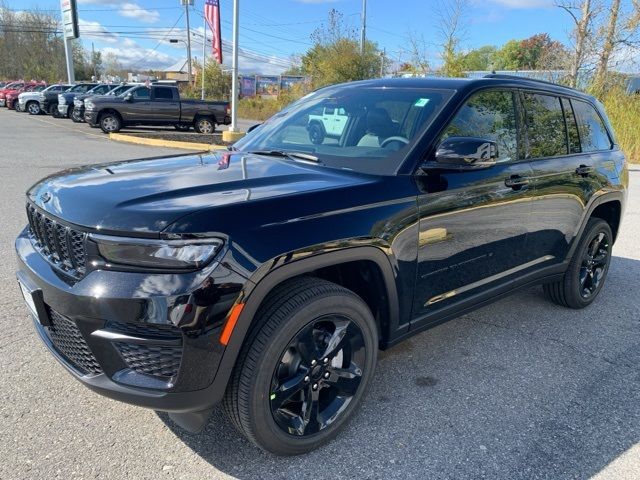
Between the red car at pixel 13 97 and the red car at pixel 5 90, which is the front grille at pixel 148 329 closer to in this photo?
the red car at pixel 13 97

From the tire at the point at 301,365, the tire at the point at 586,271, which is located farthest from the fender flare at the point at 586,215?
the tire at the point at 301,365

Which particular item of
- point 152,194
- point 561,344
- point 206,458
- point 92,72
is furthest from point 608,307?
point 92,72

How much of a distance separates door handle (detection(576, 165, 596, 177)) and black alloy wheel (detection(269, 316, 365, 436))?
97.7 inches

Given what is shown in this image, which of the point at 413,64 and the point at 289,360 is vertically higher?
the point at 413,64

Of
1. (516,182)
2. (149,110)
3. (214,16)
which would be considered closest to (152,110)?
(149,110)

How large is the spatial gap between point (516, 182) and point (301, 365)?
1.92 meters

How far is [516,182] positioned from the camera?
3.30m

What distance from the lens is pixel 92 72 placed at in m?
84.7

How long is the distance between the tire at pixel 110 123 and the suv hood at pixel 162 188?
1798 centimetres

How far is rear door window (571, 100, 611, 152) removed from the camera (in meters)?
4.15

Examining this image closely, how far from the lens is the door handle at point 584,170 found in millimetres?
3916

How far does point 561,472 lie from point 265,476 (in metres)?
1.40

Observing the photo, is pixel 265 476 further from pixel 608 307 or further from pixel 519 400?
pixel 608 307

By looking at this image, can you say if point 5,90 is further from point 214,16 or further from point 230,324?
point 230,324
